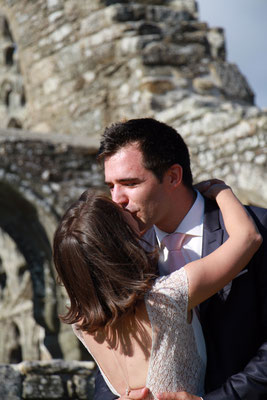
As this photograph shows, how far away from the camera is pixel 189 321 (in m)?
1.92

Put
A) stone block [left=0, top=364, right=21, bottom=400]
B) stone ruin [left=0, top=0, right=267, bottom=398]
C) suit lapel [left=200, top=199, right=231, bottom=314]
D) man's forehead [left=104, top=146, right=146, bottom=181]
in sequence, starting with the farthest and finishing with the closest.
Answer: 1. stone ruin [left=0, top=0, right=267, bottom=398]
2. stone block [left=0, top=364, right=21, bottom=400]
3. man's forehead [left=104, top=146, right=146, bottom=181]
4. suit lapel [left=200, top=199, right=231, bottom=314]

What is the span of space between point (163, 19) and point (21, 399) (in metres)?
4.70

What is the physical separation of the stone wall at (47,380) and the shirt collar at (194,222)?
1.57 metres

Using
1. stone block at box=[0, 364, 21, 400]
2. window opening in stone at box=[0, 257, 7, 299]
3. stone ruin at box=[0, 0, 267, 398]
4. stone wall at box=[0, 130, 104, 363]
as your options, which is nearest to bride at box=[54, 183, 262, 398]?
stone block at box=[0, 364, 21, 400]

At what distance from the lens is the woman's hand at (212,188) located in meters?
2.18

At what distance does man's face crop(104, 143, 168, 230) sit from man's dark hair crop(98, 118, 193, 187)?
0.02 meters

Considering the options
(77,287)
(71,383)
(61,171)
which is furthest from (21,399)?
(61,171)

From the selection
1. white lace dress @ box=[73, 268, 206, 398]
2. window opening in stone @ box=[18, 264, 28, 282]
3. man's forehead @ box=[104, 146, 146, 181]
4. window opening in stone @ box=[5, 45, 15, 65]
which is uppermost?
window opening in stone @ box=[5, 45, 15, 65]

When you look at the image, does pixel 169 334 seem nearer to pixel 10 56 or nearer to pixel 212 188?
pixel 212 188

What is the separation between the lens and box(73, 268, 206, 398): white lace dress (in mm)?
1855

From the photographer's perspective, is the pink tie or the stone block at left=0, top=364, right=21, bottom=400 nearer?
the pink tie

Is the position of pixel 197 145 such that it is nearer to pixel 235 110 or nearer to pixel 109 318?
pixel 235 110

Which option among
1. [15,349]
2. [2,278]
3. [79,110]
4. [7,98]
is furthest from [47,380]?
[2,278]

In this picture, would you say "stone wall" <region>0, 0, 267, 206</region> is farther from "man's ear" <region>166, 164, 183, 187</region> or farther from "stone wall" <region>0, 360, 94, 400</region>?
"man's ear" <region>166, 164, 183, 187</region>
